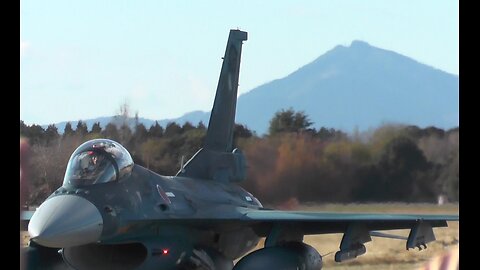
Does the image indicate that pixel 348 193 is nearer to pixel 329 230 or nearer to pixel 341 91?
pixel 329 230

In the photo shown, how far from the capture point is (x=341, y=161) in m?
14.1

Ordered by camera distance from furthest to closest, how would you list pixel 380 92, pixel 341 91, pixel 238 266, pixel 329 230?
1. pixel 341 91
2. pixel 380 92
3. pixel 329 230
4. pixel 238 266

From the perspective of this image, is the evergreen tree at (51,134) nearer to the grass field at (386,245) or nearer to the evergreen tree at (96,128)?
the evergreen tree at (96,128)

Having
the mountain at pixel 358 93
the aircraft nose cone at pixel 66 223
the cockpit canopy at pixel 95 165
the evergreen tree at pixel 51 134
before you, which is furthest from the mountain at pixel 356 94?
the aircraft nose cone at pixel 66 223

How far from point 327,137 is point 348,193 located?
1.05 metres

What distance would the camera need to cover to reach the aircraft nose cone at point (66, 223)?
880 centimetres

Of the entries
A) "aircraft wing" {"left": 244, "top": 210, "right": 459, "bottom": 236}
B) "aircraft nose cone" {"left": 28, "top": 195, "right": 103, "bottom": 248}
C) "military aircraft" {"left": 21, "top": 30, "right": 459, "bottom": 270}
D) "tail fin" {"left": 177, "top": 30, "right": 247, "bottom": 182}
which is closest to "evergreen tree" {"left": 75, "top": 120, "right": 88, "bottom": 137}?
"tail fin" {"left": 177, "top": 30, "right": 247, "bottom": 182}

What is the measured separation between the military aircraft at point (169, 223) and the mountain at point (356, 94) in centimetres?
352

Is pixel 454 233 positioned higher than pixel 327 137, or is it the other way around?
pixel 327 137

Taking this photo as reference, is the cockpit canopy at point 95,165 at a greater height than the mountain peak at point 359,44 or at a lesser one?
lesser

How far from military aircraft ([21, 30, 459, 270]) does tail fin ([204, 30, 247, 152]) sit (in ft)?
1.45

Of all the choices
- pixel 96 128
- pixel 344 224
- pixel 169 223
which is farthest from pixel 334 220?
pixel 96 128

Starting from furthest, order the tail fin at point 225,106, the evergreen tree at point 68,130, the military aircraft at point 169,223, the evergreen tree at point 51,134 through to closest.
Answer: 1. the evergreen tree at point 68,130
2. the evergreen tree at point 51,134
3. the tail fin at point 225,106
4. the military aircraft at point 169,223
